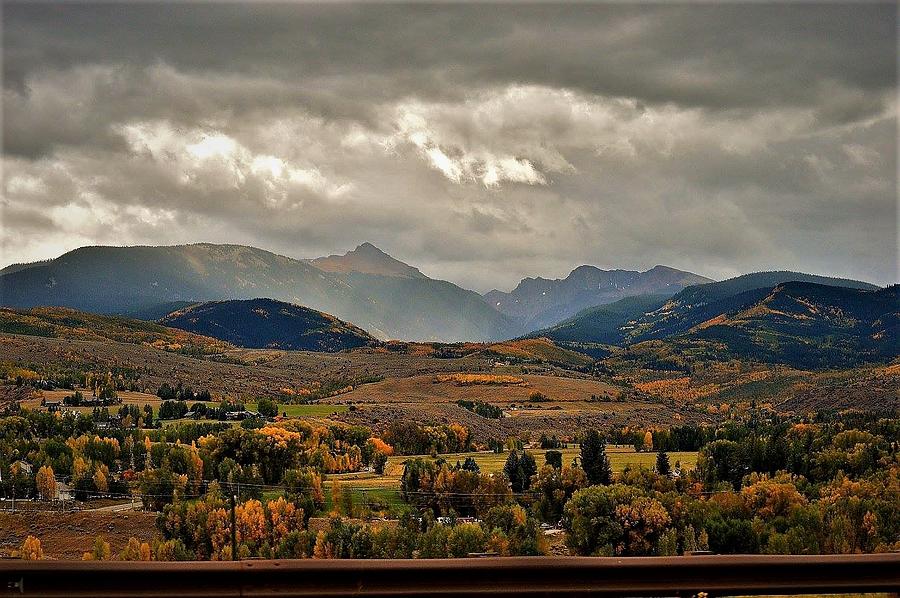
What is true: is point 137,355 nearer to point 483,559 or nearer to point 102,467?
point 102,467

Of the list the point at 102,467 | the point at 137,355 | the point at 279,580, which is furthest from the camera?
the point at 137,355

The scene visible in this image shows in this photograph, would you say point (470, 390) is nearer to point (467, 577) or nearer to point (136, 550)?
point (136, 550)

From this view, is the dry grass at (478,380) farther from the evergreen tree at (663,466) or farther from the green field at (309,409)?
the evergreen tree at (663,466)

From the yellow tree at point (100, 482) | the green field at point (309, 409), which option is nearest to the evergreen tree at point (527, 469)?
the yellow tree at point (100, 482)

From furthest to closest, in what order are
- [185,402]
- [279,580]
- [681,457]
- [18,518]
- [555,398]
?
1. [555,398]
2. [185,402]
3. [681,457]
4. [18,518]
5. [279,580]

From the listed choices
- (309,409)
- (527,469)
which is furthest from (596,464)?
(309,409)

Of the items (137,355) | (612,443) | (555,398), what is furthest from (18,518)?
(137,355)

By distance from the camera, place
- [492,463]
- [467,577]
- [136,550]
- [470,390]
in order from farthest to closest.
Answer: [470,390]
[492,463]
[136,550]
[467,577]
